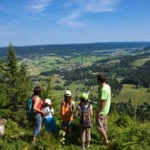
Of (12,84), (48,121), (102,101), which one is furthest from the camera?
(12,84)

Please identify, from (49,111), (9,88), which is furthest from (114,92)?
(49,111)

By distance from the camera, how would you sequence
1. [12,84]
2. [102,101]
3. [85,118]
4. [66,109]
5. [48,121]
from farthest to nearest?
1. [12,84]
2. [48,121]
3. [66,109]
4. [85,118]
5. [102,101]

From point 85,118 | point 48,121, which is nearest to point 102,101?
point 85,118

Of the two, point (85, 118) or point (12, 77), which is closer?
point (85, 118)

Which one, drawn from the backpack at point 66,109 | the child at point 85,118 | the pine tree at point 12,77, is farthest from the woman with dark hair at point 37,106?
the pine tree at point 12,77

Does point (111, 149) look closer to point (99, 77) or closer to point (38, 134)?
point (99, 77)

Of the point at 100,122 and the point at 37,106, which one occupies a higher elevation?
the point at 37,106

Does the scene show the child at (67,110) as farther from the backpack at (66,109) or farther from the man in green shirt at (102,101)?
the man in green shirt at (102,101)

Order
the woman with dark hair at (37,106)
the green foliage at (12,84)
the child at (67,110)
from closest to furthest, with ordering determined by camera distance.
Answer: the woman with dark hair at (37,106)
the child at (67,110)
the green foliage at (12,84)

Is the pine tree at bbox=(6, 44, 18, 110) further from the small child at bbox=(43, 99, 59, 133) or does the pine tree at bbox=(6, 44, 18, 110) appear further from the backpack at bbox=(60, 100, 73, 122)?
the backpack at bbox=(60, 100, 73, 122)

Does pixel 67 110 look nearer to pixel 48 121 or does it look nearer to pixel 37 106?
Answer: pixel 48 121

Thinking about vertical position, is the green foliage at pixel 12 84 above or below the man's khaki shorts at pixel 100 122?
below

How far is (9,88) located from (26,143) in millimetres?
19085

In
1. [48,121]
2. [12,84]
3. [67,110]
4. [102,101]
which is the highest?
[102,101]
